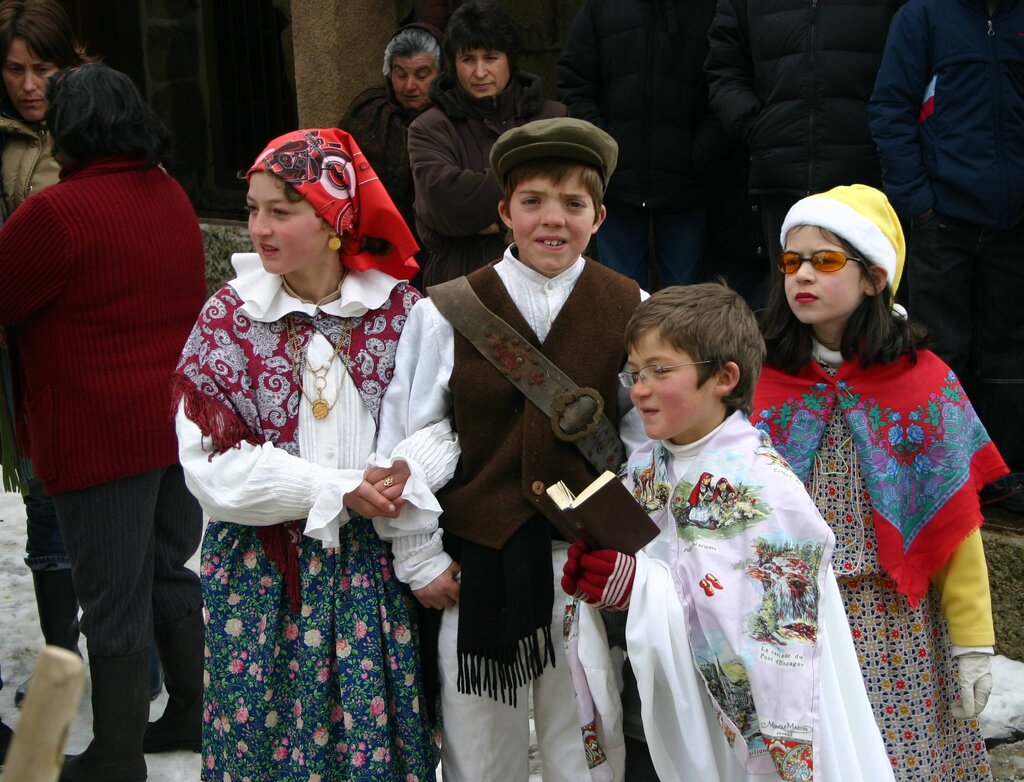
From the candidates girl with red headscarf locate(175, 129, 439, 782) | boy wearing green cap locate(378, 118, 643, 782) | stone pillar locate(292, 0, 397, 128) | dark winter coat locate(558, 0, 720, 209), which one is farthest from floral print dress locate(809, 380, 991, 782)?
stone pillar locate(292, 0, 397, 128)

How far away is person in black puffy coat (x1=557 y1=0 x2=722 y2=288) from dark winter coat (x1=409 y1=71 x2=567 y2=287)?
32cm

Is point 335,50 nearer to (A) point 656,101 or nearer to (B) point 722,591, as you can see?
(A) point 656,101

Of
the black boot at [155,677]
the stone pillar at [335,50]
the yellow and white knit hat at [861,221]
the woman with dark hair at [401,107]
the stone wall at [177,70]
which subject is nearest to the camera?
the yellow and white knit hat at [861,221]

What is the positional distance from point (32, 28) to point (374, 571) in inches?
86.7

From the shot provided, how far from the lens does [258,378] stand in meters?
2.47

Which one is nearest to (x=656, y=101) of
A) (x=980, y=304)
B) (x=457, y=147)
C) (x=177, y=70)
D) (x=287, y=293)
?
(x=457, y=147)

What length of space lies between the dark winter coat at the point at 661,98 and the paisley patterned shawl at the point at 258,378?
227cm

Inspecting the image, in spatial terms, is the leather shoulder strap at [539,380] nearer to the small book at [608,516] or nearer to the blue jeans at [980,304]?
the small book at [608,516]

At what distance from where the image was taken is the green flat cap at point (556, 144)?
93.9 inches

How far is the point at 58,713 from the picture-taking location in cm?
104

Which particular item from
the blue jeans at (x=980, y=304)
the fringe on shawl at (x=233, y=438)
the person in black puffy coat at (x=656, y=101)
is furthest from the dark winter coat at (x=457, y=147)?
the fringe on shawl at (x=233, y=438)

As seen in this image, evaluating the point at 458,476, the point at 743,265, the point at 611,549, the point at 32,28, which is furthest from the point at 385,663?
the point at 743,265

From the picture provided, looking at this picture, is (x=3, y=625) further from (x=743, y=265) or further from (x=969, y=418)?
(x=969, y=418)

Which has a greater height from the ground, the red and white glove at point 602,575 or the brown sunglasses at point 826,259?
the brown sunglasses at point 826,259
